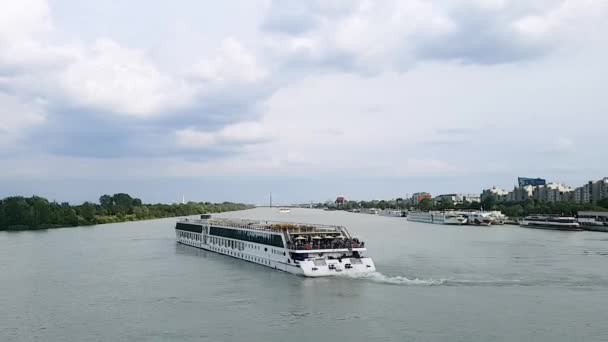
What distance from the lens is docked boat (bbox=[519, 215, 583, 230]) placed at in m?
71.2

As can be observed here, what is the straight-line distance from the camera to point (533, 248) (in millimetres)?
44812

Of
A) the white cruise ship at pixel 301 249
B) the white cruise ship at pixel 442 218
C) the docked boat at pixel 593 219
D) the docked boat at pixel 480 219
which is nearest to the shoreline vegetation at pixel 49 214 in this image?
the white cruise ship at pixel 301 249

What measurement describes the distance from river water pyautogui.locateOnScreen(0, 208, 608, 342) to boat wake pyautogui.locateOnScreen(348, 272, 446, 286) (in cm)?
9

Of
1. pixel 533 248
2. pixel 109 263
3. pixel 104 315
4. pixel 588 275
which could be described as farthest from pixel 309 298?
pixel 533 248

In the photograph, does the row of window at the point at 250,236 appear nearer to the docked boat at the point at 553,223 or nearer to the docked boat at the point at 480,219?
the docked boat at the point at 553,223

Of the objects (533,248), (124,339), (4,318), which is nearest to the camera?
(124,339)

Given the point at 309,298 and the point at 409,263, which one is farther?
the point at 409,263

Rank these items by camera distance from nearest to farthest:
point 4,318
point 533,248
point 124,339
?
point 124,339, point 4,318, point 533,248

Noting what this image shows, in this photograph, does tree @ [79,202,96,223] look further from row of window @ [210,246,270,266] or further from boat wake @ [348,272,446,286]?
boat wake @ [348,272,446,286]

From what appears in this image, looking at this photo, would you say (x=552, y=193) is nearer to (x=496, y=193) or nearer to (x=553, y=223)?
(x=496, y=193)

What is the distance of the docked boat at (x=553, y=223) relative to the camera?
71.2 meters

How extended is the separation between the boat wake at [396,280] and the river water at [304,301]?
0.09 m

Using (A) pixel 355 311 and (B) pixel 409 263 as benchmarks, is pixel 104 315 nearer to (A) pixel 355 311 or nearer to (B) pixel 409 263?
(A) pixel 355 311

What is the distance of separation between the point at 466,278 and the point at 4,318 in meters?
20.4
